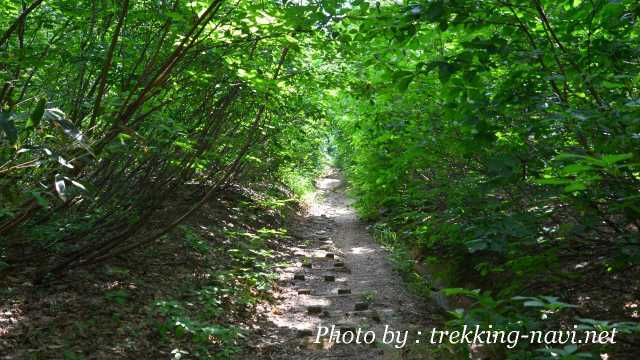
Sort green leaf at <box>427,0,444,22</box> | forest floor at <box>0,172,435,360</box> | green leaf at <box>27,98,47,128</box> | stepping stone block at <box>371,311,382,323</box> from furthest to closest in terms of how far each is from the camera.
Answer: stepping stone block at <box>371,311,382,323</box>
forest floor at <box>0,172,435,360</box>
green leaf at <box>427,0,444,22</box>
green leaf at <box>27,98,47,128</box>

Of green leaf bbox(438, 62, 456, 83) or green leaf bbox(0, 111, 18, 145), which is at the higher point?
green leaf bbox(438, 62, 456, 83)

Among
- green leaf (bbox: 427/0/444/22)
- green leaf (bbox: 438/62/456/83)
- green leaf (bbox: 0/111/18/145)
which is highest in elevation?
green leaf (bbox: 427/0/444/22)

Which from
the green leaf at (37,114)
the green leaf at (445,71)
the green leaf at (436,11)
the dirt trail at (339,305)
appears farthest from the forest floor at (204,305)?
the green leaf at (436,11)

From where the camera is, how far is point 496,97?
3.17 metres

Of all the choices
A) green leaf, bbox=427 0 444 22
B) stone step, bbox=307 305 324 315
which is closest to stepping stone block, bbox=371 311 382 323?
stone step, bbox=307 305 324 315

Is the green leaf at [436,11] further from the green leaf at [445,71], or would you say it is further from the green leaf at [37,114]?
the green leaf at [37,114]

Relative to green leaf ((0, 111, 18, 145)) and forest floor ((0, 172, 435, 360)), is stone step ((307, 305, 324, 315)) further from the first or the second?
green leaf ((0, 111, 18, 145))

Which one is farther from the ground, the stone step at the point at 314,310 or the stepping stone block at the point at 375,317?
the stepping stone block at the point at 375,317

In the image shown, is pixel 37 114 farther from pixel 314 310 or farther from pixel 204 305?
pixel 314 310

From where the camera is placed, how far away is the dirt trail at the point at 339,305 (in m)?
5.68

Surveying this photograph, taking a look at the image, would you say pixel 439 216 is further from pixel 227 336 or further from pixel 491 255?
pixel 227 336

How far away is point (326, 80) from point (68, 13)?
3.12m

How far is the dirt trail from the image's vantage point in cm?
568

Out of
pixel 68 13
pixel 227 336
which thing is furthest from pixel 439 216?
pixel 68 13
